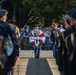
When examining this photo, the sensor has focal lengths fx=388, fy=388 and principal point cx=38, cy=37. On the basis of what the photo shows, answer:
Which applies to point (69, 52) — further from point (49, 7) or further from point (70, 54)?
point (49, 7)

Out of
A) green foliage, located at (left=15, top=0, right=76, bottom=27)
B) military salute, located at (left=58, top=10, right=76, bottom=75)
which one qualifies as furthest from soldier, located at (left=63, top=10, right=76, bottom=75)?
green foliage, located at (left=15, top=0, right=76, bottom=27)

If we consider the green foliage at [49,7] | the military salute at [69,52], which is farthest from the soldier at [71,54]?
the green foliage at [49,7]

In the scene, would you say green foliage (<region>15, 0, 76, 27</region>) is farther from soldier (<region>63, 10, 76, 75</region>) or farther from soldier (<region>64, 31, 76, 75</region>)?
soldier (<region>64, 31, 76, 75</region>)

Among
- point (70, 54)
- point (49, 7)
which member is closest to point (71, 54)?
point (70, 54)

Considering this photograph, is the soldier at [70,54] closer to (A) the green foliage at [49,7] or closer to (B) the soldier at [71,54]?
(B) the soldier at [71,54]

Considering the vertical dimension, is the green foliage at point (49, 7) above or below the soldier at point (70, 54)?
above

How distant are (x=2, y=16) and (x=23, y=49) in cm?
1759

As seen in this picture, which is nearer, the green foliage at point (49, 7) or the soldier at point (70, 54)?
the soldier at point (70, 54)

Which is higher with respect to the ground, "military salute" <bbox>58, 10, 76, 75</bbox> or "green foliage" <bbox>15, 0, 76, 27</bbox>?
"green foliage" <bbox>15, 0, 76, 27</bbox>

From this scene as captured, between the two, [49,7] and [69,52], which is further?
[49,7]

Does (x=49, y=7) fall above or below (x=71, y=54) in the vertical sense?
above

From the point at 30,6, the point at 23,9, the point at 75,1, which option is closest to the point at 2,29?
the point at 75,1

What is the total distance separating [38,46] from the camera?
18516 mm

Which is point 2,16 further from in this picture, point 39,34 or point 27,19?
point 27,19
